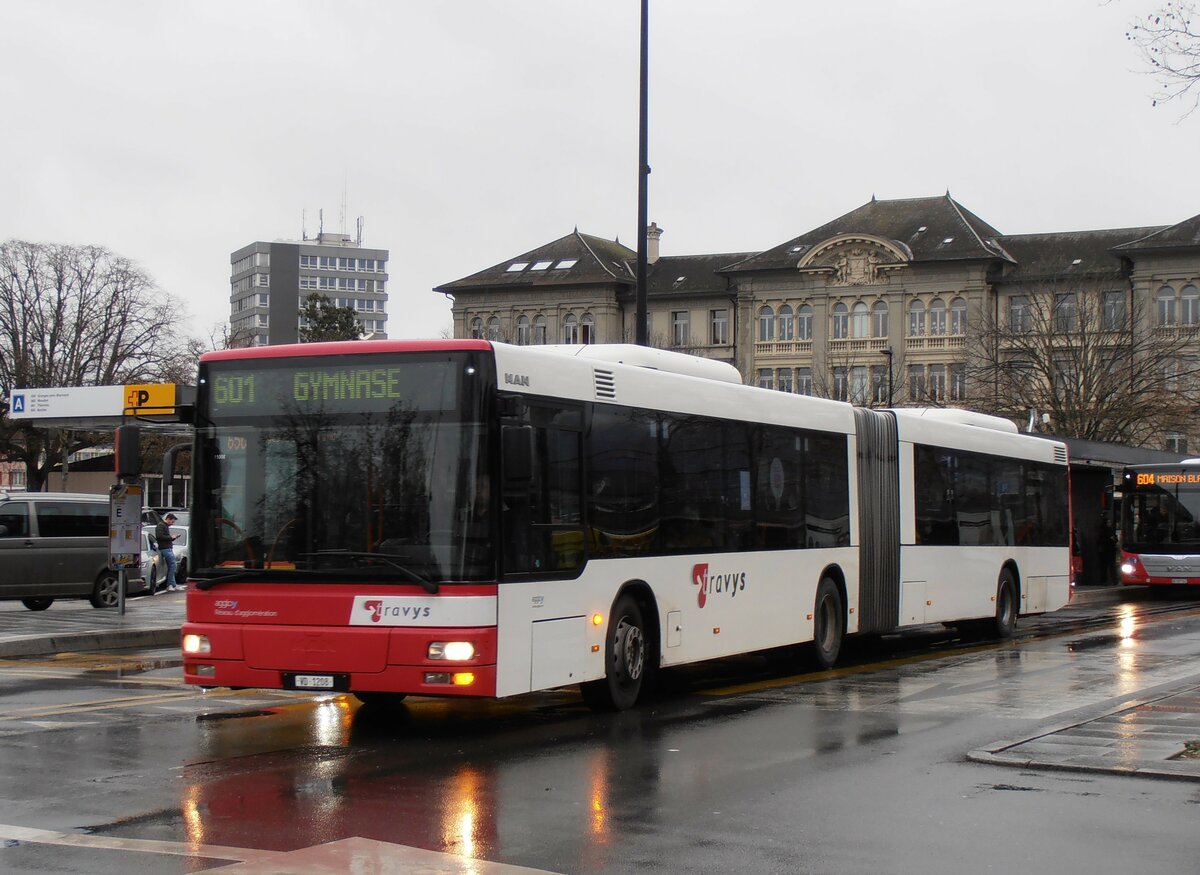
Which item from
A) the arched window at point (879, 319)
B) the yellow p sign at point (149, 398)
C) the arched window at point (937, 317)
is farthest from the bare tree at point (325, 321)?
the yellow p sign at point (149, 398)

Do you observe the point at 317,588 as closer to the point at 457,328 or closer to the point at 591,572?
the point at 591,572

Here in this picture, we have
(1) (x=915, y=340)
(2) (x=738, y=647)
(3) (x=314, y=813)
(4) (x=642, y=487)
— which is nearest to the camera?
(3) (x=314, y=813)

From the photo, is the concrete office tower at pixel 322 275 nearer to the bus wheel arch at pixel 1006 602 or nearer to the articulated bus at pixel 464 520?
the bus wheel arch at pixel 1006 602

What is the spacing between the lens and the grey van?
26.2 meters

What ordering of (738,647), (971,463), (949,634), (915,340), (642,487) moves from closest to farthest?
1. (642,487)
2. (738,647)
3. (971,463)
4. (949,634)
5. (915,340)

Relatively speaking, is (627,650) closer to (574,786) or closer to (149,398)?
(574,786)

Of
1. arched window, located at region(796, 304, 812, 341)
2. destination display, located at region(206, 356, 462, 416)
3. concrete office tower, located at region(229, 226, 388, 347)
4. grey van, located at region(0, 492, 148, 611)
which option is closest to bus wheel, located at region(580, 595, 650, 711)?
destination display, located at region(206, 356, 462, 416)

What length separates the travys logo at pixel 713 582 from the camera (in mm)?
14328

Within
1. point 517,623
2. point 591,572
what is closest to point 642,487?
point 591,572

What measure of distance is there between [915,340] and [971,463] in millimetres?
74983

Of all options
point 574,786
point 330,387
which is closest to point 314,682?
point 330,387

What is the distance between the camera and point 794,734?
11.9m

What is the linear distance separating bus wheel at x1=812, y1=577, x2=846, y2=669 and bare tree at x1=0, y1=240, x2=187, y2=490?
188ft

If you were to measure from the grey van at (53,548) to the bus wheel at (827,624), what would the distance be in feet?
47.9
